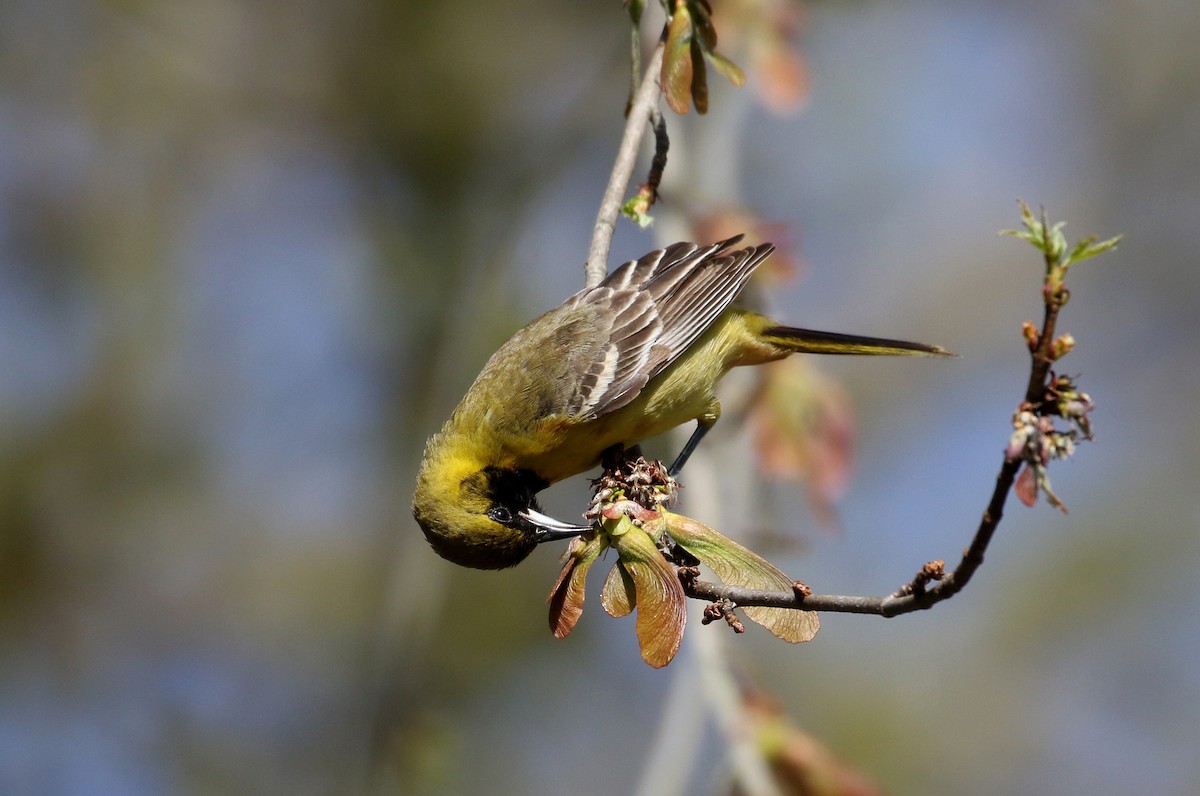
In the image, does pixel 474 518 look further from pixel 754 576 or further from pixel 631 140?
pixel 754 576

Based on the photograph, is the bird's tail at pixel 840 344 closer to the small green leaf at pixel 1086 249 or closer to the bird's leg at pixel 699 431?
the bird's leg at pixel 699 431

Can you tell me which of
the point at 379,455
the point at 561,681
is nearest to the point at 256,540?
the point at 379,455

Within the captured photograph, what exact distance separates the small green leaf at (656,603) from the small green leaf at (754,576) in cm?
9

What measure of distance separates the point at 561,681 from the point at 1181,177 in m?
9.08

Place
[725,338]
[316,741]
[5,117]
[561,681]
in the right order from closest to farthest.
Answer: [725,338]
[5,117]
[316,741]
[561,681]

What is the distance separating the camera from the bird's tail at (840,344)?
4.34 meters

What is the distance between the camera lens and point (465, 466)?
13.6 feet

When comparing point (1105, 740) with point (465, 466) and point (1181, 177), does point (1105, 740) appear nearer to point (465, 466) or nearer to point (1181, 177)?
point (1181, 177)

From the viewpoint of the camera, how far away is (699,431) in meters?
4.75

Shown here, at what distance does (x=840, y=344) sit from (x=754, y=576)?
215cm

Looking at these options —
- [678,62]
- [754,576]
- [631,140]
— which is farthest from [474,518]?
[678,62]

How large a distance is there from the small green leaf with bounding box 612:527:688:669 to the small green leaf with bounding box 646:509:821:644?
9 centimetres

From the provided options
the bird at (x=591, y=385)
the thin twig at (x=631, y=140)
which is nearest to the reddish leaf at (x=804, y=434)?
the bird at (x=591, y=385)

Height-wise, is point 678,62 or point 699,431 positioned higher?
point 678,62
